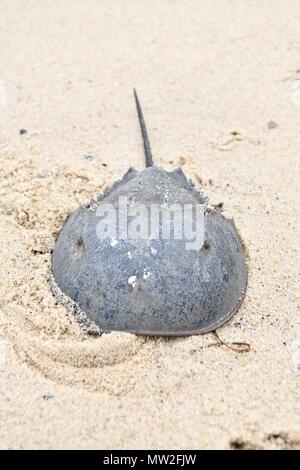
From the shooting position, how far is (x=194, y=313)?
2.47 metres

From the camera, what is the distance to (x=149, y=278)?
2.38m

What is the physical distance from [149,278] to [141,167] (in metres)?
1.74

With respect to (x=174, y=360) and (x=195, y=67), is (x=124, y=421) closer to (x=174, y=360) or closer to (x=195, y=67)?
(x=174, y=360)

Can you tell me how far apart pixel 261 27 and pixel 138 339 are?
4.17 metres

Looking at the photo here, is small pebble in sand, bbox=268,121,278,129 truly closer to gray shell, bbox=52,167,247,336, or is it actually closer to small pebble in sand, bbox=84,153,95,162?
small pebble in sand, bbox=84,153,95,162

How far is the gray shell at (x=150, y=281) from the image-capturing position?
2.39 meters

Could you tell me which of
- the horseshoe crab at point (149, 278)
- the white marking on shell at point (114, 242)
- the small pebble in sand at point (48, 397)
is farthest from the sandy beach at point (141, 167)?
the white marking on shell at point (114, 242)

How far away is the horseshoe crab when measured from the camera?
239cm

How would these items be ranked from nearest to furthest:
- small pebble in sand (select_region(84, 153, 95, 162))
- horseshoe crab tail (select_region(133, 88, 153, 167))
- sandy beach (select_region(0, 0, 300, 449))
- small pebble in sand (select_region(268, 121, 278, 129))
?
sandy beach (select_region(0, 0, 300, 449)) → horseshoe crab tail (select_region(133, 88, 153, 167)) → small pebble in sand (select_region(84, 153, 95, 162)) → small pebble in sand (select_region(268, 121, 278, 129))

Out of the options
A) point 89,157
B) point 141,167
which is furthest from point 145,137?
point 89,157

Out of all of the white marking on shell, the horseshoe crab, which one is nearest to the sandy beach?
the horseshoe crab

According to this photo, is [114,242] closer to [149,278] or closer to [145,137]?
[149,278]

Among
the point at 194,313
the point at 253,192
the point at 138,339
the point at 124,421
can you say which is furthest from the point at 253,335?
the point at 253,192

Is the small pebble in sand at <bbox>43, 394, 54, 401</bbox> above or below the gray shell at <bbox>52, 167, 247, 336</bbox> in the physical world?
below
